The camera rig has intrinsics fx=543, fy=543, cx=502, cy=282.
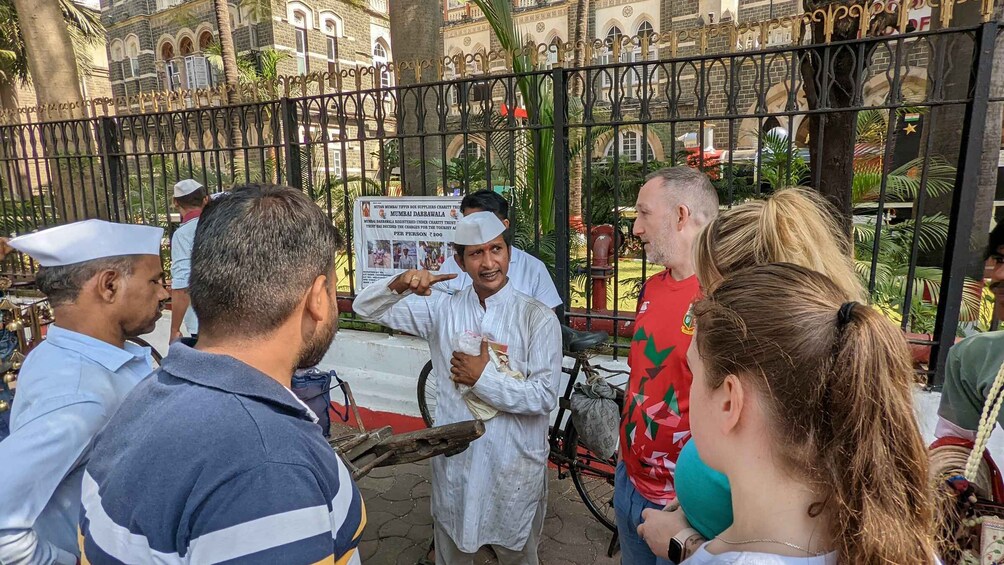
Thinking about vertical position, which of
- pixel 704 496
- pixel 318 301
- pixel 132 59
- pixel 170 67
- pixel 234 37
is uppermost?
pixel 234 37

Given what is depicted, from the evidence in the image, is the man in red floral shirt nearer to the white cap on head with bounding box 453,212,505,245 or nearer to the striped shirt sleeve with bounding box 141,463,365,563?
the white cap on head with bounding box 453,212,505,245

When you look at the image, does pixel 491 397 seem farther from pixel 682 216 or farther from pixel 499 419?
pixel 682 216

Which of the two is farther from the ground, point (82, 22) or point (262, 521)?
point (82, 22)

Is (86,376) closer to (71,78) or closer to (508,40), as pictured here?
(508,40)

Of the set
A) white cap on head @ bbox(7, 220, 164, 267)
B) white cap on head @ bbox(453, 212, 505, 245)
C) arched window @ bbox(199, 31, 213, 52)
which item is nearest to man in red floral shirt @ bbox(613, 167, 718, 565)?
white cap on head @ bbox(453, 212, 505, 245)

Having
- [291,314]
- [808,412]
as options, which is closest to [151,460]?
[291,314]

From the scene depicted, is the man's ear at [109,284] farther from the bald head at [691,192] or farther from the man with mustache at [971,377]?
the man with mustache at [971,377]

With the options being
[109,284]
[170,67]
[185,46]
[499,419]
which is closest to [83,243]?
[109,284]

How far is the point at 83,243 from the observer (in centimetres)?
162

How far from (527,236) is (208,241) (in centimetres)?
402

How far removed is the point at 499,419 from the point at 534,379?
218mm

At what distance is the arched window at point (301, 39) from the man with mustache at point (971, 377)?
25.2 meters

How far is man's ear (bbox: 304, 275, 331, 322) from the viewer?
110cm

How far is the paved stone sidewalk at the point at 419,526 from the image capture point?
294cm
